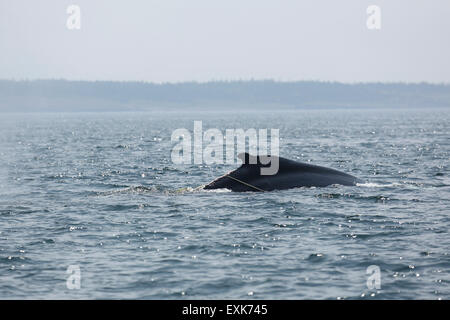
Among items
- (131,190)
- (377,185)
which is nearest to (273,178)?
(377,185)

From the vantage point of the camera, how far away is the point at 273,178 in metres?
26.0

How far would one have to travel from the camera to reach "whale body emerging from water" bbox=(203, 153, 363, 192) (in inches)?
1000

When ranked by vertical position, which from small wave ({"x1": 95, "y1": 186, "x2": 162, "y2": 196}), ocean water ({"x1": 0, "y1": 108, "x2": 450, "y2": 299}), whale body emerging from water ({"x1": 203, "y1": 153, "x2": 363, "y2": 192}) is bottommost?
small wave ({"x1": 95, "y1": 186, "x2": 162, "y2": 196})

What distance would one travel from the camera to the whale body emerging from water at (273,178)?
25.4 metres

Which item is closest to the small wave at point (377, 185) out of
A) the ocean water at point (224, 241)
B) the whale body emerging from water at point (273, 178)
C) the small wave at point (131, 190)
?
the ocean water at point (224, 241)

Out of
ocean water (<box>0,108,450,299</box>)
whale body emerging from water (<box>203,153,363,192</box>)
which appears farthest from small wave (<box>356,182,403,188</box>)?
whale body emerging from water (<box>203,153,363,192</box>)

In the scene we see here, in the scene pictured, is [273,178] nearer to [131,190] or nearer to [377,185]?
[377,185]

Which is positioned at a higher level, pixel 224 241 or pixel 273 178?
pixel 273 178

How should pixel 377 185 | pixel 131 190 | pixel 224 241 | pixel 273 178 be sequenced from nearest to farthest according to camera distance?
pixel 224 241 → pixel 273 178 → pixel 131 190 → pixel 377 185

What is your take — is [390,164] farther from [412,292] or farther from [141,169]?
[412,292]

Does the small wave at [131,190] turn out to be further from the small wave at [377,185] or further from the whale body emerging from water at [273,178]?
the small wave at [377,185]

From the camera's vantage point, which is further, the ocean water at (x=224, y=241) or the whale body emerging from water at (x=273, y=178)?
the whale body emerging from water at (x=273, y=178)

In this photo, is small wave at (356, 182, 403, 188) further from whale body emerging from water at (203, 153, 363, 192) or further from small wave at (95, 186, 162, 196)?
small wave at (95, 186, 162, 196)

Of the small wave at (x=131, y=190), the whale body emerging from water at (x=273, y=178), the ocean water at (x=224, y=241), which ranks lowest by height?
the small wave at (x=131, y=190)
